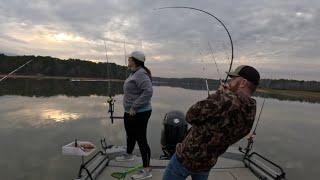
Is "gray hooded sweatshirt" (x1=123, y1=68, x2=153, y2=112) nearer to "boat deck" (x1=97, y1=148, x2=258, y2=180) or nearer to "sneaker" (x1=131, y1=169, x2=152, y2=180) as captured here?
"sneaker" (x1=131, y1=169, x2=152, y2=180)

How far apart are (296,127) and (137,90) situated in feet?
60.7

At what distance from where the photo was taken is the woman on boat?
5.09 metres

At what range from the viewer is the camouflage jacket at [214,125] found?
271 cm

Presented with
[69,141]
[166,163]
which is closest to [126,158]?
[166,163]

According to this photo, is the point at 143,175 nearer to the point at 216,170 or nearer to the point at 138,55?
the point at 216,170

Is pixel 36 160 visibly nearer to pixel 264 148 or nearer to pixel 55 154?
pixel 55 154

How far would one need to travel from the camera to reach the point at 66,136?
42.0 ft

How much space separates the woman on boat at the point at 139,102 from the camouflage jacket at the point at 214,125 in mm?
2182

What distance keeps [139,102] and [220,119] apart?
95.9 inches

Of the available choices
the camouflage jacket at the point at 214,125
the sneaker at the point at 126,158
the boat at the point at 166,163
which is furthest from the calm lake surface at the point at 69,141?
the camouflage jacket at the point at 214,125

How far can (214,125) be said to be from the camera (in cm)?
277

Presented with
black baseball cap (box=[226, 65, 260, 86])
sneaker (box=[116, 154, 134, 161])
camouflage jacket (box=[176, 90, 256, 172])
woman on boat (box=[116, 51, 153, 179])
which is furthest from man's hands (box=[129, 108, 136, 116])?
black baseball cap (box=[226, 65, 260, 86])

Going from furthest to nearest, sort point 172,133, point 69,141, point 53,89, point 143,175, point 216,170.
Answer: point 53,89 < point 69,141 < point 172,133 < point 216,170 < point 143,175

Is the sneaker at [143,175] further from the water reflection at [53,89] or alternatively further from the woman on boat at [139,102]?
the water reflection at [53,89]
